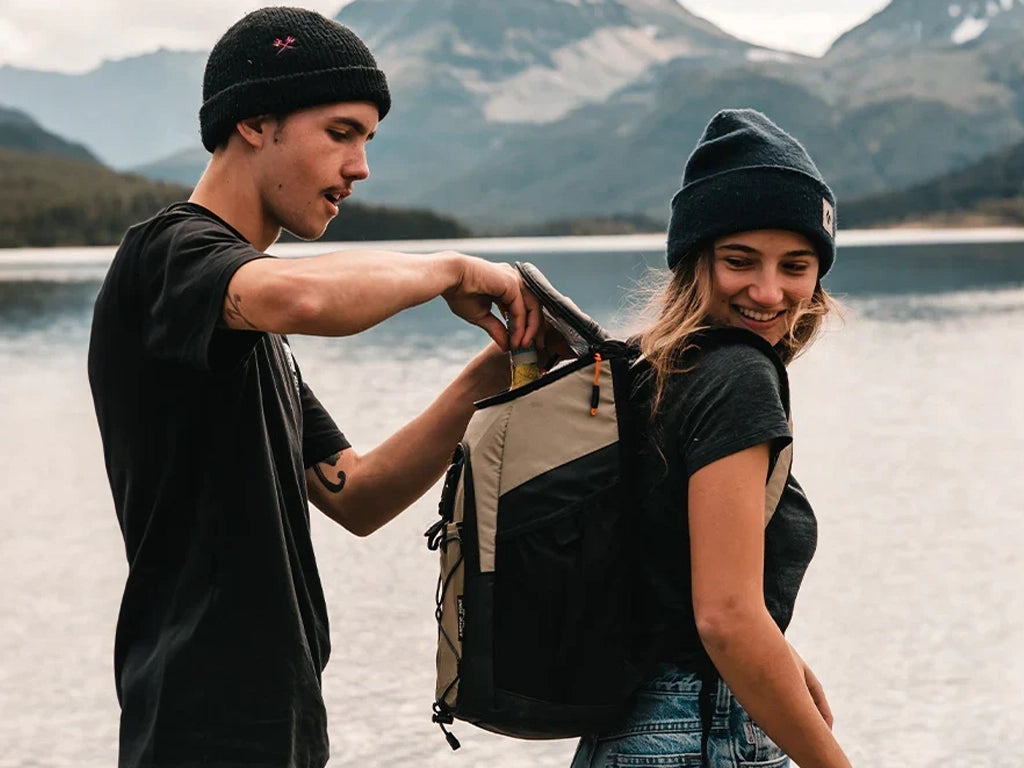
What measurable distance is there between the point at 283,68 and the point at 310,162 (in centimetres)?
15

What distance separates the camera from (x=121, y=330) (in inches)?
82.2

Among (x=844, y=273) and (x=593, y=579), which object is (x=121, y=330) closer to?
(x=593, y=579)

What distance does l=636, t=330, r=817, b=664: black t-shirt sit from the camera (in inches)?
78.4

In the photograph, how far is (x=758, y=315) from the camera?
7.50 feet

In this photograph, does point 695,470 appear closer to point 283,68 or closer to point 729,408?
point 729,408

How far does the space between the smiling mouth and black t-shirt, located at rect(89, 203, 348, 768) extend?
764mm

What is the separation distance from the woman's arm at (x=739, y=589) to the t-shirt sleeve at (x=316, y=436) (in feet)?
3.04

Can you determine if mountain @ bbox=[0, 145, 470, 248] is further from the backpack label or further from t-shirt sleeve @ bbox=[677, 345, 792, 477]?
t-shirt sleeve @ bbox=[677, 345, 792, 477]

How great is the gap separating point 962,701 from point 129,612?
4.32 metres

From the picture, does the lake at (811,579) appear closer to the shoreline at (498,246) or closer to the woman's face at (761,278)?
the woman's face at (761,278)

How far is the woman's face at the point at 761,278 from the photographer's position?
2.25 meters

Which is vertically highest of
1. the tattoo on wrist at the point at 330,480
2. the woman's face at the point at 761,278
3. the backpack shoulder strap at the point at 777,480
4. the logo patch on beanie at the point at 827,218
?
the logo patch on beanie at the point at 827,218

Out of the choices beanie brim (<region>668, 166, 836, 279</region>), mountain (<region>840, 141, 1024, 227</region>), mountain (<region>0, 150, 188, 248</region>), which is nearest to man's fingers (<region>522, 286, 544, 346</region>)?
beanie brim (<region>668, 166, 836, 279</region>)

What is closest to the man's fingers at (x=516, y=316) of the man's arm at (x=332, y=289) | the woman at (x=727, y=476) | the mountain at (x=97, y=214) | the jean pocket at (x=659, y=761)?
the man's arm at (x=332, y=289)
